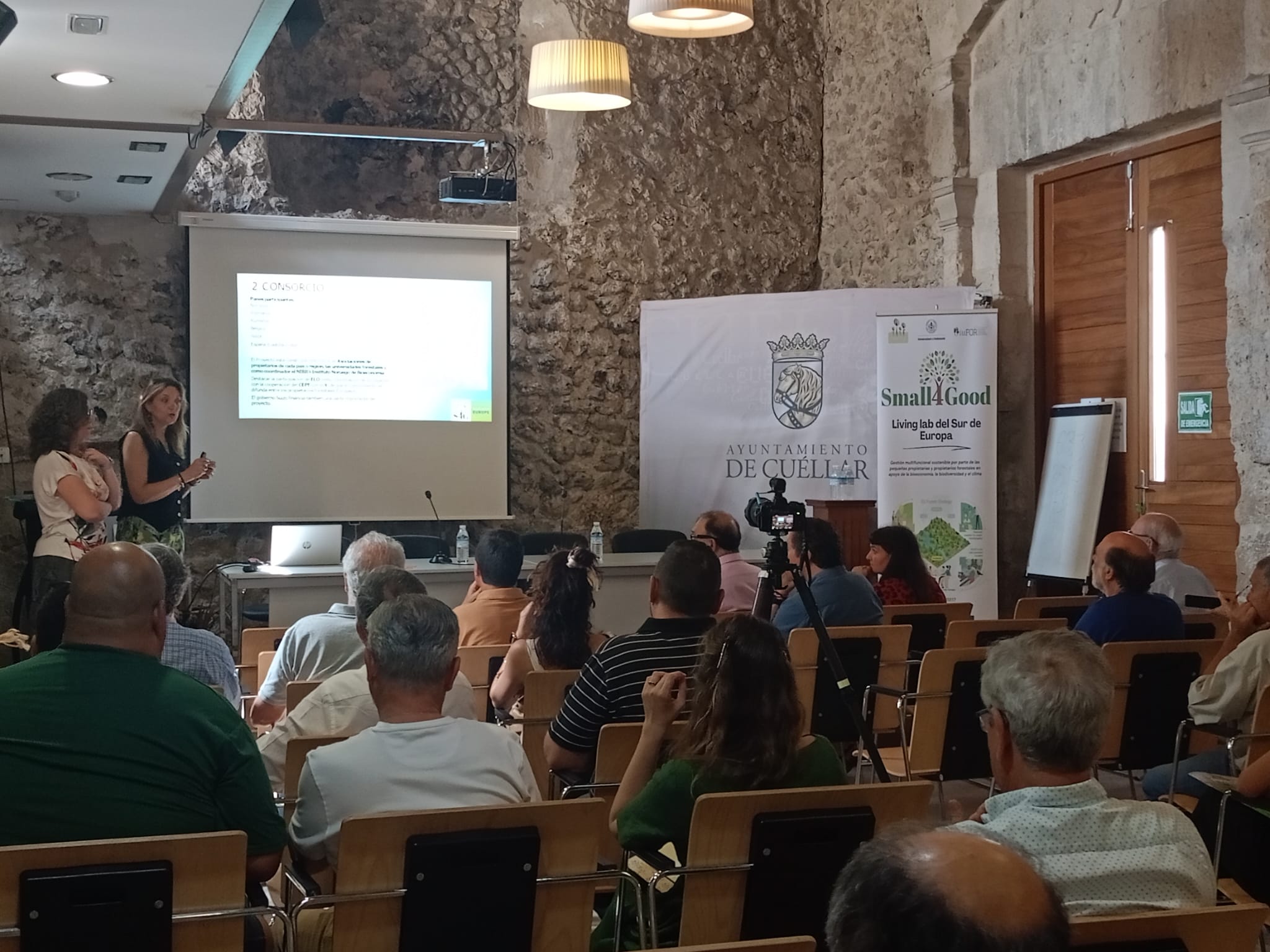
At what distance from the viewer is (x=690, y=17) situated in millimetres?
6461

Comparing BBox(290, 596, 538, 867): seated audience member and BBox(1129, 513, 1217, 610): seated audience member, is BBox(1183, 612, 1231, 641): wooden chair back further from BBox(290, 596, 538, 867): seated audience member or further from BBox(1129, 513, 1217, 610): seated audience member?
BBox(290, 596, 538, 867): seated audience member

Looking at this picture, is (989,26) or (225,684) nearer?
(225,684)

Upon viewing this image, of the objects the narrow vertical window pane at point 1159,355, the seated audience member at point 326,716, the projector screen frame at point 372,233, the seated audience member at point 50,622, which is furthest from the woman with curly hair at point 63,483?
the narrow vertical window pane at point 1159,355

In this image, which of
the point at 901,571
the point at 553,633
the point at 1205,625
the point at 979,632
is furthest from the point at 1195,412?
the point at 553,633

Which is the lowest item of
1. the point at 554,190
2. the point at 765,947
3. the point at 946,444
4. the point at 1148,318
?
the point at 765,947

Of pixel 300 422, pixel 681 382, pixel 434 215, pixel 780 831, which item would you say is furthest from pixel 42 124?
pixel 780 831

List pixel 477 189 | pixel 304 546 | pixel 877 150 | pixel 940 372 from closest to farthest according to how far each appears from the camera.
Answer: pixel 304 546
pixel 940 372
pixel 477 189
pixel 877 150

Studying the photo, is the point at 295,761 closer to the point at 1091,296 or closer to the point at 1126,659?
the point at 1126,659

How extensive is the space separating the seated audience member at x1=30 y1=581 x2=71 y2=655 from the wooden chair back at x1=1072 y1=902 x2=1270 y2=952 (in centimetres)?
236

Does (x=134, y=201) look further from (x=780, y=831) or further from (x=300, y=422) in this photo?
(x=780, y=831)

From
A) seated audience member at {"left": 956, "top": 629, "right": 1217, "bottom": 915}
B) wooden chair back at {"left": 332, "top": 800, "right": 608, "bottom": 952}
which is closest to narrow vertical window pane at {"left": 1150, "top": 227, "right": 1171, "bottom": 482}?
seated audience member at {"left": 956, "top": 629, "right": 1217, "bottom": 915}

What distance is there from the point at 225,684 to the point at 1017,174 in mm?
6187

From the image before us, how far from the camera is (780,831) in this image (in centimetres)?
227

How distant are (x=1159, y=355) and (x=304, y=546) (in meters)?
4.61
